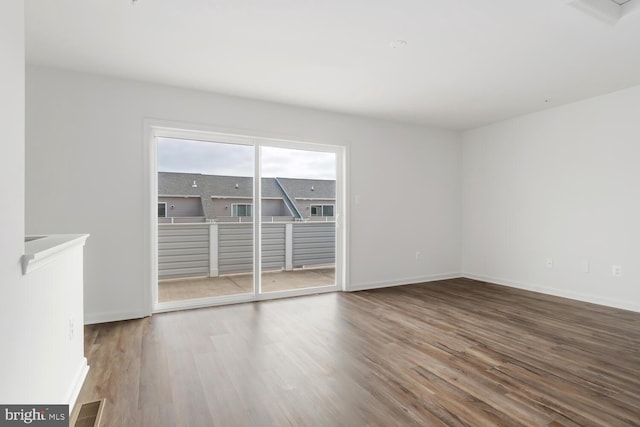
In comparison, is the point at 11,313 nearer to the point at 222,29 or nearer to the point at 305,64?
the point at 222,29

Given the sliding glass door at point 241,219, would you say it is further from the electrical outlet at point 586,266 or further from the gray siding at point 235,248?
the electrical outlet at point 586,266

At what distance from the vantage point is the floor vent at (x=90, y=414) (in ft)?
5.56

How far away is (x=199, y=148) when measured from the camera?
3.84m

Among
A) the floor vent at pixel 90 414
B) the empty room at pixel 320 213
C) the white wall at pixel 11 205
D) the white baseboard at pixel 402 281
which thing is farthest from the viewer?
the white baseboard at pixel 402 281

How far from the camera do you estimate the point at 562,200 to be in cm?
428

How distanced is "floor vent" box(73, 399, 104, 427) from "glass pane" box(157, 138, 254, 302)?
1.85 metres

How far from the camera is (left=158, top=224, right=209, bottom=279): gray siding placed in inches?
146

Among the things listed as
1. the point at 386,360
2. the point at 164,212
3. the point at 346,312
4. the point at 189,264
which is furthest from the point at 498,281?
the point at 164,212

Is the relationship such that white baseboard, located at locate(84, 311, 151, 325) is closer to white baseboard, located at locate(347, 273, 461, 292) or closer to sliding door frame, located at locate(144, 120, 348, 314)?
sliding door frame, located at locate(144, 120, 348, 314)

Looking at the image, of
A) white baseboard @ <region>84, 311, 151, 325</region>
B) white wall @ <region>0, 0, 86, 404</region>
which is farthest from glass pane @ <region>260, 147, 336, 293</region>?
white wall @ <region>0, 0, 86, 404</region>

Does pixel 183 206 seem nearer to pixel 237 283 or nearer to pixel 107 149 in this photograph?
pixel 107 149

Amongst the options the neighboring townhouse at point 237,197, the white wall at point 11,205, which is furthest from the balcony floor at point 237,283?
the white wall at point 11,205

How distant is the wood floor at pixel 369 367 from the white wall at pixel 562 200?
624 mm

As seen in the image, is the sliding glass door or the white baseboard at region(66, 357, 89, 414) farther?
the sliding glass door
